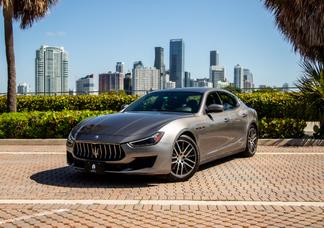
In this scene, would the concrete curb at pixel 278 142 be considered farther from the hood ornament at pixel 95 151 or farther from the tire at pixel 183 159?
the hood ornament at pixel 95 151

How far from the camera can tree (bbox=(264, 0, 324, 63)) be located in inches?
647

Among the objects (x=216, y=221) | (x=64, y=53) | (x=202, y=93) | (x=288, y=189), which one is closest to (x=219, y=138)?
(x=202, y=93)

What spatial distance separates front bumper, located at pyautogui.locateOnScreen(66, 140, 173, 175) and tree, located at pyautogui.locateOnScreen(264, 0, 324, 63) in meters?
10.9

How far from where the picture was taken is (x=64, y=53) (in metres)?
57.4

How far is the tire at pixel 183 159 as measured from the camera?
7.46 m

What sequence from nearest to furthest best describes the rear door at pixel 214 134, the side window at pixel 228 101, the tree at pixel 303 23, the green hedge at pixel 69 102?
1. the rear door at pixel 214 134
2. the side window at pixel 228 101
3. the tree at pixel 303 23
4. the green hedge at pixel 69 102

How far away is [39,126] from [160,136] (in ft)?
23.7

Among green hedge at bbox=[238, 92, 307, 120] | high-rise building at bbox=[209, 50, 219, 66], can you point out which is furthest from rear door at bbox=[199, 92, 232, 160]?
high-rise building at bbox=[209, 50, 219, 66]

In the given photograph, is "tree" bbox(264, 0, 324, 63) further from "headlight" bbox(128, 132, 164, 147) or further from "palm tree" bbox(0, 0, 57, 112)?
"headlight" bbox(128, 132, 164, 147)

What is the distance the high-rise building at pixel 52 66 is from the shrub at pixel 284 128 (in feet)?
101

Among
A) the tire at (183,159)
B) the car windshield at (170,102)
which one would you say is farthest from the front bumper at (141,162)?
the car windshield at (170,102)

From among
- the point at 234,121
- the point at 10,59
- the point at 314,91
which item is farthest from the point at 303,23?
the point at 10,59

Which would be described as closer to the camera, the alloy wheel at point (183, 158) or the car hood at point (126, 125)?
the car hood at point (126, 125)

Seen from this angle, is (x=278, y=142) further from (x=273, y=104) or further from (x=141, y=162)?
(x=141, y=162)
